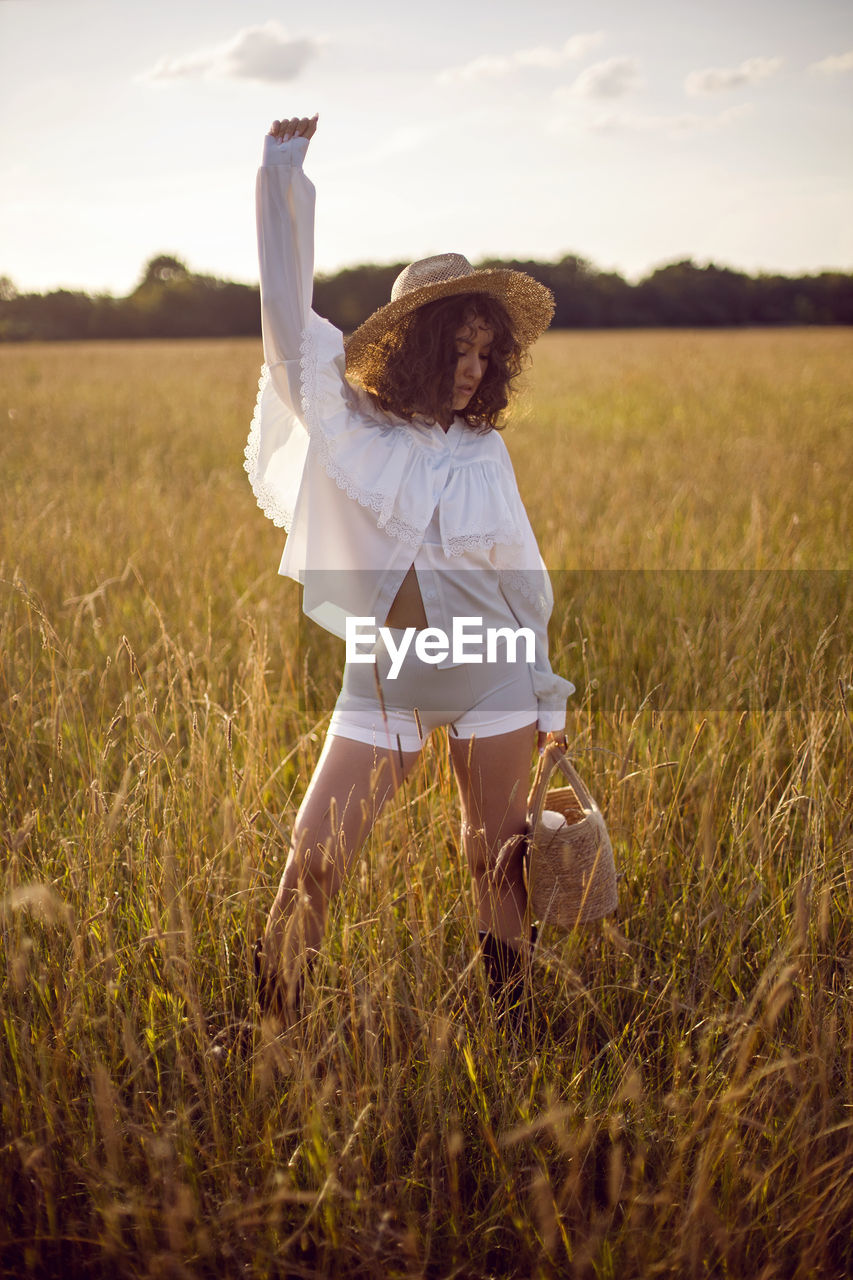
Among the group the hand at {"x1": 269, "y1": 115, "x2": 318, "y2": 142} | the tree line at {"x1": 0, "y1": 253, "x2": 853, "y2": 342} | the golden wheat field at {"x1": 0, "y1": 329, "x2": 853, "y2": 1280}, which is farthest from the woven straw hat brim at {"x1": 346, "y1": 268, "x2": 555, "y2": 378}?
the tree line at {"x1": 0, "y1": 253, "x2": 853, "y2": 342}

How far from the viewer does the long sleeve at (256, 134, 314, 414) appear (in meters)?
1.62

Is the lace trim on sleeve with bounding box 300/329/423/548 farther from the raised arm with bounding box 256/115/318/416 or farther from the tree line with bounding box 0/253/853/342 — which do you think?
the tree line with bounding box 0/253/853/342

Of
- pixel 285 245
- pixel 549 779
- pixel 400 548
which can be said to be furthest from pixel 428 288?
pixel 549 779

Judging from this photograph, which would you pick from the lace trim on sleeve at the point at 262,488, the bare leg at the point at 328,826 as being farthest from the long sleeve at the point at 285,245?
the bare leg at the point at 328,826

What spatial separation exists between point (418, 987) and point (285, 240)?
146 centimetres

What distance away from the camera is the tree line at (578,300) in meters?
32.8

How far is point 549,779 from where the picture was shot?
5.77 ft

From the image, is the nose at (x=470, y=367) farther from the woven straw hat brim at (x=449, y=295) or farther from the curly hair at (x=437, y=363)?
the woven straw hat brim at (x=449, y=295)

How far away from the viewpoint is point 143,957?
1695 mm

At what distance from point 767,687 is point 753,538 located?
1.63 meters

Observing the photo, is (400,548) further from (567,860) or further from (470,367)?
(567,860)

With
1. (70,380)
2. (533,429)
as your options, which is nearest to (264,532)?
(533,429)

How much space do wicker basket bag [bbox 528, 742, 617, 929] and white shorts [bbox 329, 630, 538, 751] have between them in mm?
157

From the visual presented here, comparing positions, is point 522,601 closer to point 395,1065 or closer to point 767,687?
point 395,1065
